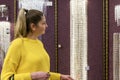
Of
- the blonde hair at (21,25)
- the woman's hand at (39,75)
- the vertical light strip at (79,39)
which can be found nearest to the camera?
the woman's hand at (39,75)

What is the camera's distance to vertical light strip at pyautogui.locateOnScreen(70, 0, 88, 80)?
404cm

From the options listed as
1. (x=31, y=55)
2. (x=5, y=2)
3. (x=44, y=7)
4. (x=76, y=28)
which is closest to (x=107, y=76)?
(x=76, y=28)

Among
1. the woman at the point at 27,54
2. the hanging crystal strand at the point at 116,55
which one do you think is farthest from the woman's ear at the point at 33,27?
the hanging crystal strand at the point at 116,55

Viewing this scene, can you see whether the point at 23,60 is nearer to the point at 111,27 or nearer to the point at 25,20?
the point at 25,20

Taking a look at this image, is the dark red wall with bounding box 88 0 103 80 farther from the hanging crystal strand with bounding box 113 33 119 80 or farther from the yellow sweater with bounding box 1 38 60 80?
the yellow sweater with bounding box 1 38 60 80

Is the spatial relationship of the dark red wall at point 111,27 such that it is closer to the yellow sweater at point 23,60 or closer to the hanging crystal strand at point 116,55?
the hanging crystal strand at point 116,55

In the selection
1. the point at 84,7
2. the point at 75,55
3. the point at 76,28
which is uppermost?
the point at 84,7

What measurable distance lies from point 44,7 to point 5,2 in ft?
2.16

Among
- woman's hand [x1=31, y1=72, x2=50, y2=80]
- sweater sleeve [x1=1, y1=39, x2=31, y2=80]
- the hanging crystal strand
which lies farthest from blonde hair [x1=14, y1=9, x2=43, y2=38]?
the hanging crystal strand

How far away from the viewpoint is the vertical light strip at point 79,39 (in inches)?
159

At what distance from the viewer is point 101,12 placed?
405 cm

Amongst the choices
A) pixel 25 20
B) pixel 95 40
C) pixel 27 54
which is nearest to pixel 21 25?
pixel 25 20

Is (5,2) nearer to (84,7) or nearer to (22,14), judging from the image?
(84,7)

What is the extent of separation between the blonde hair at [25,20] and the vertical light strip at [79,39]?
2207 mm
